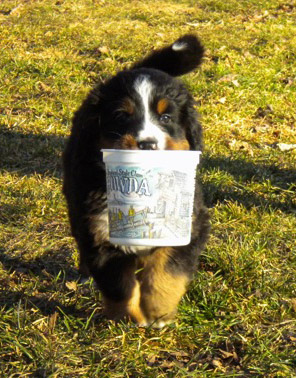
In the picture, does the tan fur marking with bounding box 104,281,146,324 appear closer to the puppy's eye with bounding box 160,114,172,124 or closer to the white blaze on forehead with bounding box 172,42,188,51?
the puppy's eye with bounding box 160,114,172,124

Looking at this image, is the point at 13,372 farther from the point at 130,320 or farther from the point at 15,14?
the point at 15,14

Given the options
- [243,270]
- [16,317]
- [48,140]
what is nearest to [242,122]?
[48,140]

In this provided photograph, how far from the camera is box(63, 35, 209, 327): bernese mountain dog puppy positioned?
2.47m

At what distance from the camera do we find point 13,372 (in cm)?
223

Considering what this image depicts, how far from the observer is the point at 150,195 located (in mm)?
2068

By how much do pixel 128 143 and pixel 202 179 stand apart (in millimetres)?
1723

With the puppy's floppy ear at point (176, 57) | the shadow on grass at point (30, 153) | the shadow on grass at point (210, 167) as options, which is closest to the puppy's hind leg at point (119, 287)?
the puppy's floppy ear at point (176, 57)

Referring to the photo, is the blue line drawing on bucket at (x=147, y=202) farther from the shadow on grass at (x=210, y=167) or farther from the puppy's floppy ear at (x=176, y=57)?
the shadow on grass at (x=210, y=167)

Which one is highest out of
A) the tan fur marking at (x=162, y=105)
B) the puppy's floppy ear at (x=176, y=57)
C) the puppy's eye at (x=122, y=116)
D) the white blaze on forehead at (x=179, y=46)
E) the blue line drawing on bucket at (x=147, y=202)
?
the white blaze on forehead at (x=179, y=46)

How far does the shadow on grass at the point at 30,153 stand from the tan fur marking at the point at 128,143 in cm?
184

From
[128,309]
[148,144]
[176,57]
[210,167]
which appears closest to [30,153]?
[210,167]

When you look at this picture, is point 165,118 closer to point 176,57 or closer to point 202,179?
point 176,57

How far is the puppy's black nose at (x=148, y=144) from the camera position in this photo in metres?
2.28

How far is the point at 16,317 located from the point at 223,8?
5.98 metres
